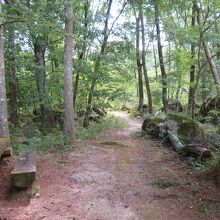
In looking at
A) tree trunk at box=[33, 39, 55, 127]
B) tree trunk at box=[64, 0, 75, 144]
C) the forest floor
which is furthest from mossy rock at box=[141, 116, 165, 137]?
tree trunk at box=[33, 39, 55, 127]

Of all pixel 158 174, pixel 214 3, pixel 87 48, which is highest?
pixel 214 3

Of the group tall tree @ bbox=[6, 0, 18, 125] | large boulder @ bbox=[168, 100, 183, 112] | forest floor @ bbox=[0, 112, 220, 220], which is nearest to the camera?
forest floor @ bbox=[0, 112, 220, 220]

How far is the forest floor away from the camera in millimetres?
4363

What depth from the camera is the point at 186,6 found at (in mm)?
13031

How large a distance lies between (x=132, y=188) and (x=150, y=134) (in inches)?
243

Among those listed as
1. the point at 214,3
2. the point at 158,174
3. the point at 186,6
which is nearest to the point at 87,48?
the point at 186,6

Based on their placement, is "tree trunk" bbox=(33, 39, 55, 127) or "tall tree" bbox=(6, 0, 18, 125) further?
"tree trunk" bbox=(33, 39, 55, 127)

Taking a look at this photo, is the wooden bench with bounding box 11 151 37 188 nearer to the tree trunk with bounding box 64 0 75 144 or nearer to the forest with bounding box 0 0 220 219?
the forest with bounding box 0 0 220 219

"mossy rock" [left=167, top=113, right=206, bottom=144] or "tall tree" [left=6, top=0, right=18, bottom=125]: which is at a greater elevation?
"tall tree" [left=6, top=0, right=18, bottom=125]

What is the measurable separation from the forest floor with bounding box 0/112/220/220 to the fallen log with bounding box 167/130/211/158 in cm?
37

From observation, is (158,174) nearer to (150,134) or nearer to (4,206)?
(4,206)

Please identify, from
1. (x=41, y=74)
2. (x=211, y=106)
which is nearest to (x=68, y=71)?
(x=41, y=74)

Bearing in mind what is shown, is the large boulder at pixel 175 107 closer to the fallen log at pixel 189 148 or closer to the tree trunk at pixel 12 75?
the fallen log at pixel 189 148

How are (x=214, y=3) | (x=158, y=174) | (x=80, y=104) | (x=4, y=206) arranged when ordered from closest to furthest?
(x=4, y=206) → (x=158, y=174) → (x=214, y=3) → (x=80, y=104)
